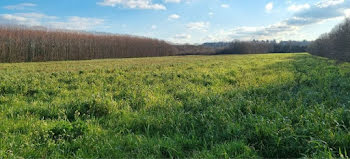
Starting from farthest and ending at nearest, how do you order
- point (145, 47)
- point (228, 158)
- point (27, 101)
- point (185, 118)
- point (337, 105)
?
point (145, 47), point (27, 101), point (337, 105), point (185, 118), point (228, 158)

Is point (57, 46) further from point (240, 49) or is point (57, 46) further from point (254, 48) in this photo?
point (254, 48)

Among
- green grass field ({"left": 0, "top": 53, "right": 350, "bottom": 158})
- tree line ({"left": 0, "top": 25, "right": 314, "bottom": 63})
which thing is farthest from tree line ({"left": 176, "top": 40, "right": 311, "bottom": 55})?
green grass field ({"left": 0, "top": 53, "right": 350, "bottom": 158})

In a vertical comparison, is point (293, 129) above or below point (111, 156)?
above

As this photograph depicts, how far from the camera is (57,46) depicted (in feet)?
162

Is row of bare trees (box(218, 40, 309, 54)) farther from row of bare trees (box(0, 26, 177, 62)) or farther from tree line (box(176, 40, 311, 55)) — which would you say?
row of bare trees (box(0, 26, 177, 62))

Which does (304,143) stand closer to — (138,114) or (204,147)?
(204,147)

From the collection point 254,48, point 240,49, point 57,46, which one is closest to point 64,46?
point 57,46

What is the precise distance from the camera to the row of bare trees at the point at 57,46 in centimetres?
4206

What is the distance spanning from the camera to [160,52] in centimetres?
8531

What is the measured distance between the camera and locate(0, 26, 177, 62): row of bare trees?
42.1 metres

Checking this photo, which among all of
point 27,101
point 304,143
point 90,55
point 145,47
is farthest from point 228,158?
point 145,47

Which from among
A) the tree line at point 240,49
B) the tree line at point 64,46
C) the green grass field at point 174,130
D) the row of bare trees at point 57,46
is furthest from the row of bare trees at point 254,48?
the green grass field at point 174,130

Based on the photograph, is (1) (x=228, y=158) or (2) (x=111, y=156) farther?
(2) (x=111, y=156)

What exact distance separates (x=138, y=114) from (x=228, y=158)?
291cm
